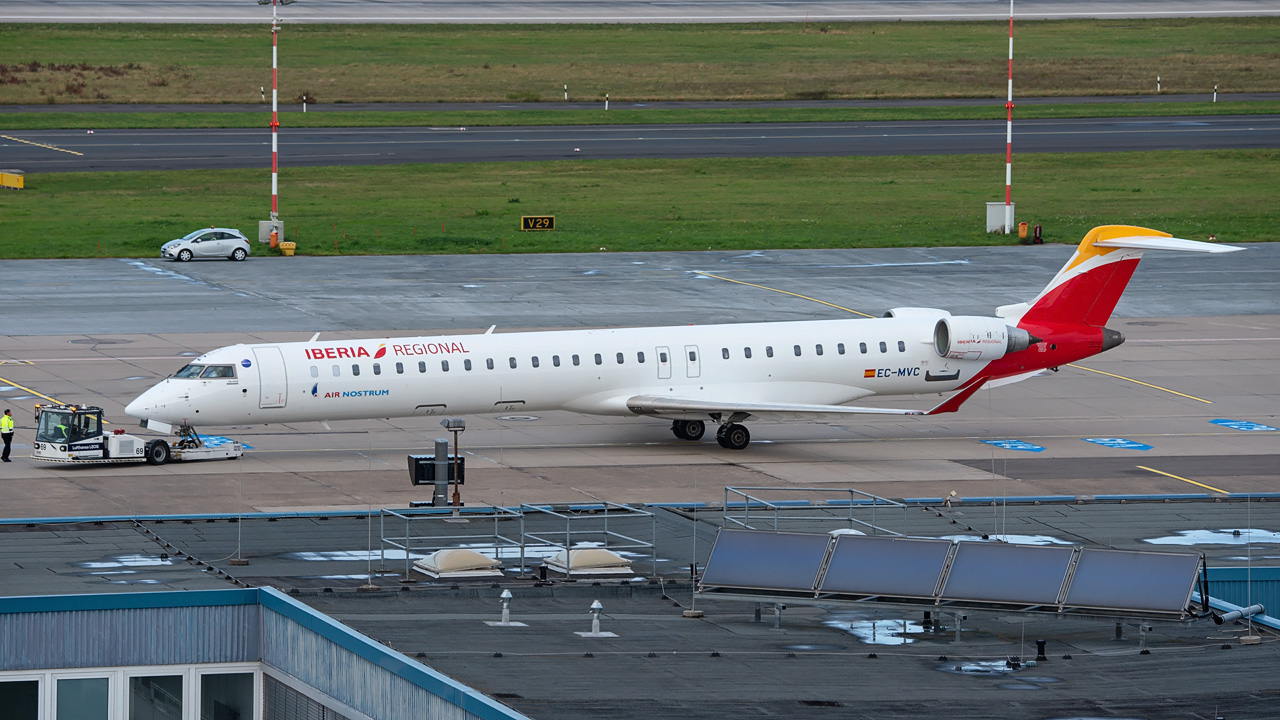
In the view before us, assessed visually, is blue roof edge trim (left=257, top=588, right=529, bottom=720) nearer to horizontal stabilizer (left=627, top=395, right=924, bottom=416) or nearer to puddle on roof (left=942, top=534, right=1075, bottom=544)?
puddle on roof (left=942, top=534, right=1075, bottom=544)

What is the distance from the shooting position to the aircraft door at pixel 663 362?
48969 mm

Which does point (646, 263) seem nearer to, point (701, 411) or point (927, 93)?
point (701, 411)

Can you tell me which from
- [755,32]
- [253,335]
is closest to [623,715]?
[253,335]

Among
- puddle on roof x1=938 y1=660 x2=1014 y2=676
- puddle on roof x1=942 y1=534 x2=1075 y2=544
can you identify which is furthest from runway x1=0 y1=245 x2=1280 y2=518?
puddle on roof x1=938 y1=660 x2=1014 y2=676

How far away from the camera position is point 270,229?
8662cm

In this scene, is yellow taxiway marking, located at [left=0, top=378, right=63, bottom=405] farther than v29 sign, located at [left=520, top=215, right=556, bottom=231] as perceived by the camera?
No

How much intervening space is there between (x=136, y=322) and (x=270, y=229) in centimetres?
1958

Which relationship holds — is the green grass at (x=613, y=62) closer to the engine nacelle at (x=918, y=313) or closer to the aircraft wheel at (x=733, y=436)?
the engine nacelle at (x=918, y=313)

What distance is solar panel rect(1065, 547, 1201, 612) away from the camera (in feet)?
80.4

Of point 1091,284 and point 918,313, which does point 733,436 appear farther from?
point 1091,284

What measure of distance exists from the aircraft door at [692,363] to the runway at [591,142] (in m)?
63.5

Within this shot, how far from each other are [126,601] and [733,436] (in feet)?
87.5

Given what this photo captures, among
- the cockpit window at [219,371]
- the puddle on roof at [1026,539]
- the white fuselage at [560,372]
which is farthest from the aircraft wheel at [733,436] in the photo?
the puddle on roof at [1026,539]

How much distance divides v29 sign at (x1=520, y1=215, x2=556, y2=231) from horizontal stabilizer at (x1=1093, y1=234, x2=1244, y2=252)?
44323 millimetres
